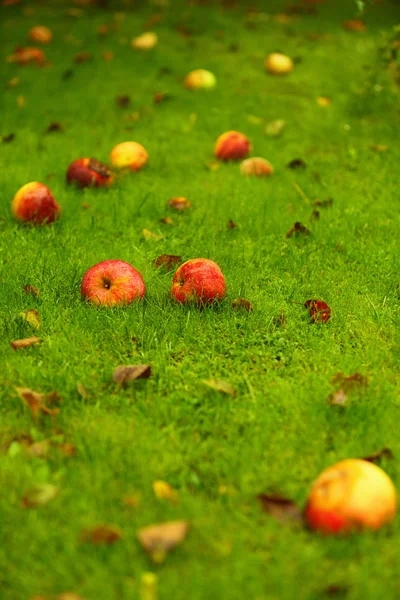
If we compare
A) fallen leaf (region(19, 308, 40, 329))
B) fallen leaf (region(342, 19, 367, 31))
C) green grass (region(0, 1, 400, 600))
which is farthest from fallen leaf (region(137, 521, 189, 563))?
fallen leaf (region(342, 19, 367, 31))

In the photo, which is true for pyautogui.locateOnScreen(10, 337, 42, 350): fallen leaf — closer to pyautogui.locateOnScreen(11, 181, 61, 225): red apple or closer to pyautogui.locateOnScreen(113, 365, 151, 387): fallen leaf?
pyautogui.locateOnScreen(113, 365, 151, 387): fallen leaf

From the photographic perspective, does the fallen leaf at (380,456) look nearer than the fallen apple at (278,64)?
Yes

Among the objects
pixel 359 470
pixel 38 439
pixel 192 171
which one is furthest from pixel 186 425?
pixel 192 171

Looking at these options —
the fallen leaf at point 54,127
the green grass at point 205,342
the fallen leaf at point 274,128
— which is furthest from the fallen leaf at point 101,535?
the fallen leaf at point 54,127

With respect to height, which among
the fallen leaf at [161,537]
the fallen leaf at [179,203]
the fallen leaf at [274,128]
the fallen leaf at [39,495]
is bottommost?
the fallen leaf at [274,128]

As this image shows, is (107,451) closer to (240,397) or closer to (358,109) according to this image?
(240,397)

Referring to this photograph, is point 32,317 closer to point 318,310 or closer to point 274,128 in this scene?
point 318,310

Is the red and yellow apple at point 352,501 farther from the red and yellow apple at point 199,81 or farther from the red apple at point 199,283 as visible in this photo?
the red and yellow apple at point 199,81
